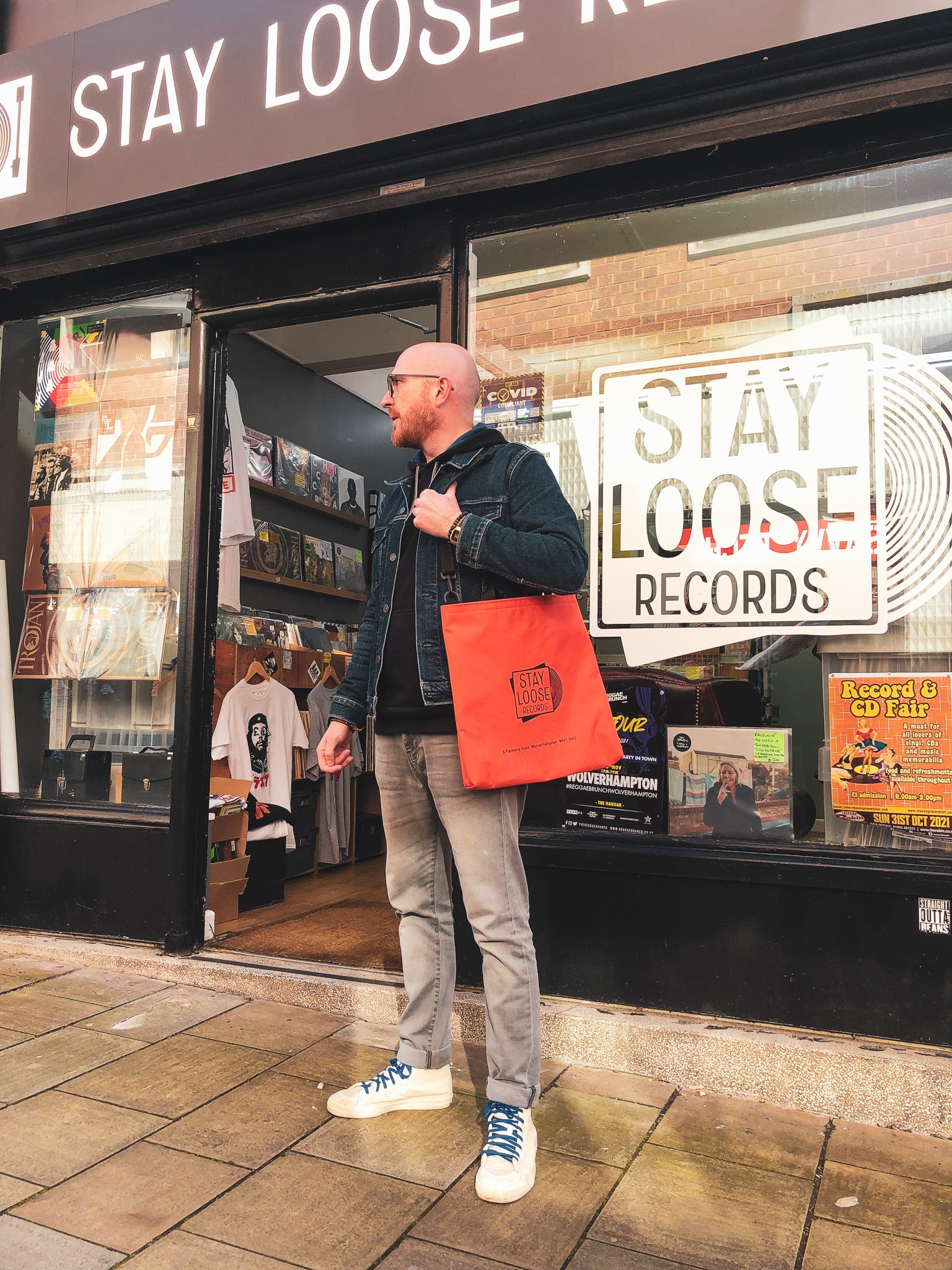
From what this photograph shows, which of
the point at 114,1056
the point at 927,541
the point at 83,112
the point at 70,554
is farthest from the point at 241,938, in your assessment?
the point at 83,112

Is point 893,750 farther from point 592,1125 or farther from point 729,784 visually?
point 592,1125

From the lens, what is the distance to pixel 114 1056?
9.30ft

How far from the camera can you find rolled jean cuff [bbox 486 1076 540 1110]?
222cm

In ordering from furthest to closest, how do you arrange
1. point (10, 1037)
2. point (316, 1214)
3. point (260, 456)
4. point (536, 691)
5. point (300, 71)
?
1. point (260, 456)
2. point (300, 71)
3. point (10, 1037)
4. point (536, 691)
5. point (316, 1214)

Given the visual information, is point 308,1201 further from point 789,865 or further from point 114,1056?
point 789,865

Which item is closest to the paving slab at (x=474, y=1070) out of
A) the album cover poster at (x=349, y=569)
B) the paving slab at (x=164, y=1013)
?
the paving slab at (x=164, y=1013)

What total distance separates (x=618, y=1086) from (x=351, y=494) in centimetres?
606

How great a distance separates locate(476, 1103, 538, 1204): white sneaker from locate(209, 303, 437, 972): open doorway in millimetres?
1409

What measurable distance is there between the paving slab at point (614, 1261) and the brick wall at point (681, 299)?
8.40 feet

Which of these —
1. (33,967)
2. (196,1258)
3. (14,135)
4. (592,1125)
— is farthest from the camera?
(14,135)

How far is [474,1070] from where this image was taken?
9.16 ft

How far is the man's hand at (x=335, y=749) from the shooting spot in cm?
251

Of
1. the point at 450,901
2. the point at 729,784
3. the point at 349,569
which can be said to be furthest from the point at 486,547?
the point at 349,569

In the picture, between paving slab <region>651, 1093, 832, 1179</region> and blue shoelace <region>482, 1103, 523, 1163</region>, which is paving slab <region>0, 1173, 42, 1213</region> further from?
paving slab <region>651, 1093, 832, 1179</region>
